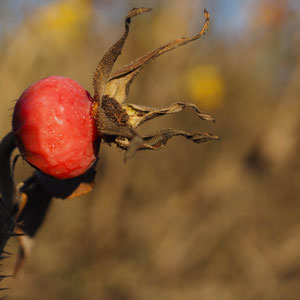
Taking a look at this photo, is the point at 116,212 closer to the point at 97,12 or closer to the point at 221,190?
the point at 221,190

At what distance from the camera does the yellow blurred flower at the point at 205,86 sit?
5.90 m

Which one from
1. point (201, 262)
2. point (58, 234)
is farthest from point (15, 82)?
point (201, 262)

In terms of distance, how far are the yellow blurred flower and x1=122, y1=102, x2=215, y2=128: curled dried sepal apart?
4552 millimetres

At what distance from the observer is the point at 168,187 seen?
5527 mm

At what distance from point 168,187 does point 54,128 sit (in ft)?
14.8

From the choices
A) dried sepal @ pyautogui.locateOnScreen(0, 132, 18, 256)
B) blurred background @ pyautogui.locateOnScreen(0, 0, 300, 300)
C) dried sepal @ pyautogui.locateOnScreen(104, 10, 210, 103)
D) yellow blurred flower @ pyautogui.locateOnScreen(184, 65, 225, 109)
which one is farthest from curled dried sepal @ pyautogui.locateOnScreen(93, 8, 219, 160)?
yellow blurred flower @ pyautogui.locateOnScreen(184, 65, 225, 109)

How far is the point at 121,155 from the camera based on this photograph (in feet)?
16.5

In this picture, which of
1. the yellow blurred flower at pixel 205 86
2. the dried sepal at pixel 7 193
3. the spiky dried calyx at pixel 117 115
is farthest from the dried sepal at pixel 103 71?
the yellow blurred flower at pixel 205 86

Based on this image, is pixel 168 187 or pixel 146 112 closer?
pixel 146 112

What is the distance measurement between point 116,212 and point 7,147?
416cm

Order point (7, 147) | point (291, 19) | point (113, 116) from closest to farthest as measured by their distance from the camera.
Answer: point (7, 147) → point (113, 116) → point (291, 19)

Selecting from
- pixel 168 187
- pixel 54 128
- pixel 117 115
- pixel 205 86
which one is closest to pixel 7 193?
pixel 54 128

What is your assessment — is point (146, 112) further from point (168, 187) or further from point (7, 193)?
point (168, 187)

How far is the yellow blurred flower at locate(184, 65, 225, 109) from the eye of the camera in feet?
19.4
